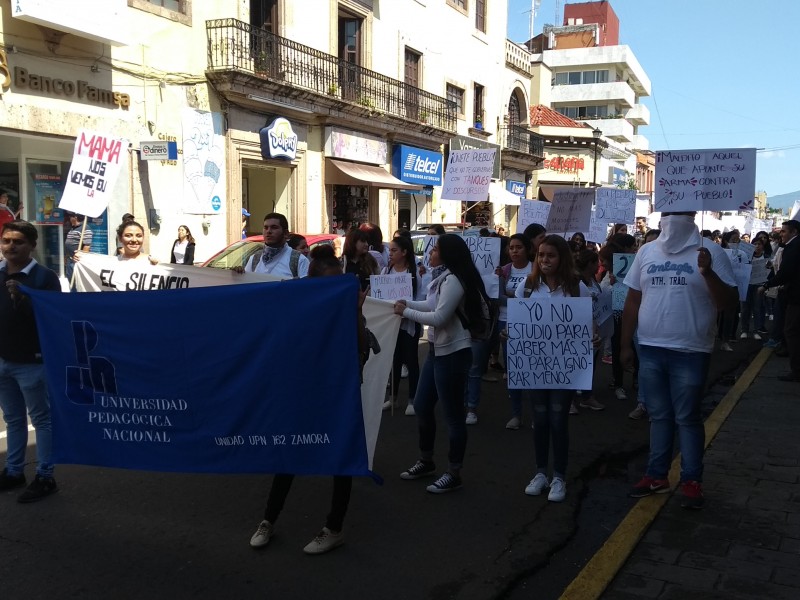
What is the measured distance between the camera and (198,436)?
406 cm

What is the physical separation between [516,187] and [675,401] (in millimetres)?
30513

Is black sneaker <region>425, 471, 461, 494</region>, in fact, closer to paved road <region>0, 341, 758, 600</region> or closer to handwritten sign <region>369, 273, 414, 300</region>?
paved road <region>0, 341, 758, 600</region>

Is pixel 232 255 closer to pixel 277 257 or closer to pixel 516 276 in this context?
pixel 277 257

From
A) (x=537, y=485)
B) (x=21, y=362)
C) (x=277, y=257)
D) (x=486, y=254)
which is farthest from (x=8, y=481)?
(x=486, y=254)

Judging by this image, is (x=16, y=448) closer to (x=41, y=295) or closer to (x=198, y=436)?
(x=41, y=295)

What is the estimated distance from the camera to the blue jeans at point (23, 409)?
477cm

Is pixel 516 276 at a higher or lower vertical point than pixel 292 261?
lower

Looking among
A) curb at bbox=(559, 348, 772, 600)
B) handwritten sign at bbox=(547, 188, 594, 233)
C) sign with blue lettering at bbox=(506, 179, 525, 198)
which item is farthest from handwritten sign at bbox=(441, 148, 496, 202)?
sign with blue lettering at bbox=(506, 179, 525, 198)

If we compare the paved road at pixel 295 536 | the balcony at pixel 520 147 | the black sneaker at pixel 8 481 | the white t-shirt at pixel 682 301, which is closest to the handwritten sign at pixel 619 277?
the paved road at pixel 295 536


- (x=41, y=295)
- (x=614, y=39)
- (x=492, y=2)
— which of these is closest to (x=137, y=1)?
(x=41, y=295)

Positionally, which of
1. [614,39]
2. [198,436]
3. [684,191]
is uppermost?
[614,39]

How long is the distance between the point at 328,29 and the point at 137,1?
22.6 feet

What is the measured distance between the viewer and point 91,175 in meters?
8.09

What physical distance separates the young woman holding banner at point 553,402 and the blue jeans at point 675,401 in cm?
47
